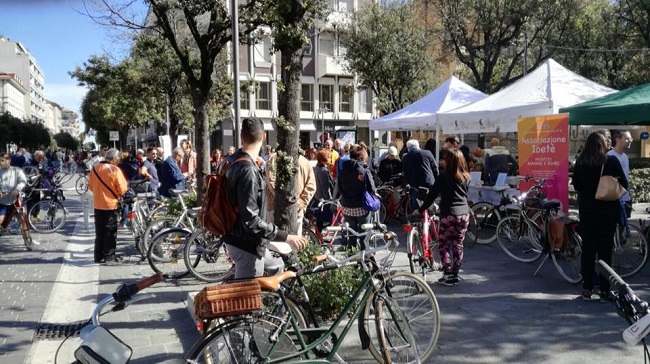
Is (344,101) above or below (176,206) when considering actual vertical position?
above

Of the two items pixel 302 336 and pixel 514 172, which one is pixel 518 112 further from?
pixel 302 336

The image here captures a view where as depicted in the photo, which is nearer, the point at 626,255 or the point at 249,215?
the point at 249,215

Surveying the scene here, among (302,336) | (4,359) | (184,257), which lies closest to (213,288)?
(302,336)

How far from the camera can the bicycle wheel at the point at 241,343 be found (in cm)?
306

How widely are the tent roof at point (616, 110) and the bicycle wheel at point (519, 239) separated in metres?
1.98

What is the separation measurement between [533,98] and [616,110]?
274 centimetres

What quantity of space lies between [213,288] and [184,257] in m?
4.13

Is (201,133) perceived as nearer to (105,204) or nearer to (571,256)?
(105,204)

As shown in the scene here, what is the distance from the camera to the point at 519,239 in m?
7.96

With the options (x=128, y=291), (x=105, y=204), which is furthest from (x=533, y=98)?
(x=128, y=291)

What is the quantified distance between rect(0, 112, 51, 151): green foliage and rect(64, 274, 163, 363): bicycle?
5854 centimetres

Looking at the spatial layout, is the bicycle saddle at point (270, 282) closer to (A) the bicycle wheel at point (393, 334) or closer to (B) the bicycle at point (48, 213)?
(A) the bicycle wheel at point (393, 334)

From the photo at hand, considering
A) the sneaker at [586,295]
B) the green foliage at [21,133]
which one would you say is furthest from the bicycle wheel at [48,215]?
the green foliage at [21,133]

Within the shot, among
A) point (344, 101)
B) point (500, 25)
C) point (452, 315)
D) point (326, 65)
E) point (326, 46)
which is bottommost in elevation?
point (452, 315)
